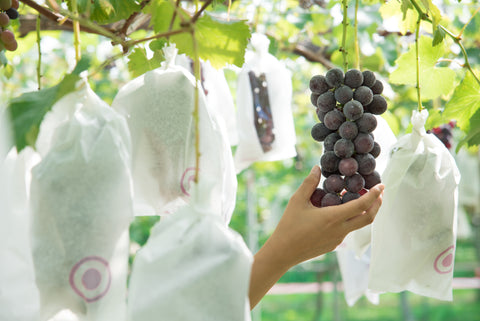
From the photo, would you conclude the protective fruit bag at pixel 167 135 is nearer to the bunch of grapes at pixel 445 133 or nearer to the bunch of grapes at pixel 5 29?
the bunch of grapes at pixel 5 29

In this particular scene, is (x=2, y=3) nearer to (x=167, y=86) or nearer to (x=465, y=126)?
(x=167, y=86)

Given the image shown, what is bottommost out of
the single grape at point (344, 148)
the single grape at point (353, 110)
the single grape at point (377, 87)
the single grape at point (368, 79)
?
the single grape at point (344, 148)

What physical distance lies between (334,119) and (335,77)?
71 millimetres

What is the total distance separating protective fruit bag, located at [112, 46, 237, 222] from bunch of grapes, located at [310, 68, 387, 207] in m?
0.18

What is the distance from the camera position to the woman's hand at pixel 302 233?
0.76m

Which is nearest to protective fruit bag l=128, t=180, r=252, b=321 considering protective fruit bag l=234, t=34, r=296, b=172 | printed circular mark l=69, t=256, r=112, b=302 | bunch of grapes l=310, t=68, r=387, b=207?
printed circular mark l=69, t=256, r=112, b=302

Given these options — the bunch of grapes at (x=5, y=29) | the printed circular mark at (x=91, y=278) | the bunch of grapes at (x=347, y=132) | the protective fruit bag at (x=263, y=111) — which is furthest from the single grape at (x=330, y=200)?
the protective fruit bag at (x=263, y=111)

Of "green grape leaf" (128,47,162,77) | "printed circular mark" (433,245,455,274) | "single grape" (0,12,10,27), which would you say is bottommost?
"printed circular mark" (433,245,455,274)

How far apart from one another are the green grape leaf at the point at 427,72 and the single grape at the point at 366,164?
14.7 inches

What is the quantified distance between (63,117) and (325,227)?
400 mm

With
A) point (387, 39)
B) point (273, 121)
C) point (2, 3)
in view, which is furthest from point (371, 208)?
point (387, 39)

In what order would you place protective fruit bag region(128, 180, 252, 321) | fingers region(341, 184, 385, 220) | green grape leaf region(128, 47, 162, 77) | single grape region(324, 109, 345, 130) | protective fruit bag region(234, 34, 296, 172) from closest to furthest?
protective fruit bag region(128, 180, 252, 321)
fingers region(341, 184, 385, 220)
single grape region(324, 109, 345, 130)
green grape leaf region(128, 47, 162, 77)
protective fruit bag region(234, 34, 296, 172)

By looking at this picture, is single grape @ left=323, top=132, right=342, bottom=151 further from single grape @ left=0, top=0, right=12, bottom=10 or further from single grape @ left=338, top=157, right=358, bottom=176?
single grape @ left=0, top=0, right=12, bottom=10

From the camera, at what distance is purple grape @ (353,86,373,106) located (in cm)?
85
